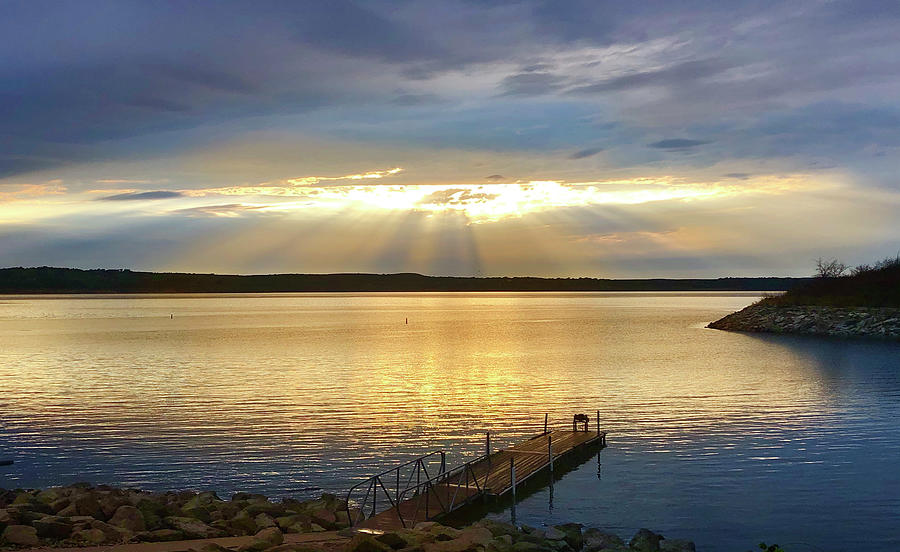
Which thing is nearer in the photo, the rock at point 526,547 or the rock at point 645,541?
the rock at point 526,547

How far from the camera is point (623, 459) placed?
86.5ft

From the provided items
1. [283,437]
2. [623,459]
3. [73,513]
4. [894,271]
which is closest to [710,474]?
[623,459]

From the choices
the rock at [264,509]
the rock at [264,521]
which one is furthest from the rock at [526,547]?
the rock at [264,509]

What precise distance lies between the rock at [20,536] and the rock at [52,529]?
5.4 inches

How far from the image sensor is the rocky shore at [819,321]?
78625 mm

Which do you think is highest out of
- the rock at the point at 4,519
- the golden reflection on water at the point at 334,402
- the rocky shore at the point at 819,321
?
the rocky shore at the point at 819,321

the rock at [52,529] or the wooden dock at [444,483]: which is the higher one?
the rock at [52,529]

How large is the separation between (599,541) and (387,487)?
7.54 m

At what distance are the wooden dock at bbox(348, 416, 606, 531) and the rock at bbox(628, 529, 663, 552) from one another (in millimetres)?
4703

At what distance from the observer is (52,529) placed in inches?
607

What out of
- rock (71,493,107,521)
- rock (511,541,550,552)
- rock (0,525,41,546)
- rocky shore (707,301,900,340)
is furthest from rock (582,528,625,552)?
rocky shore (707,301,900,340)

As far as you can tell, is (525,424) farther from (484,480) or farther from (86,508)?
(86,508)

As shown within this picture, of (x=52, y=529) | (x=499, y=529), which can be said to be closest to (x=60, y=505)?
(x=52, y=529)

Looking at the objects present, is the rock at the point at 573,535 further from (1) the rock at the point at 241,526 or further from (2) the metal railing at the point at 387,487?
(1) the rock at the point at 241,526
